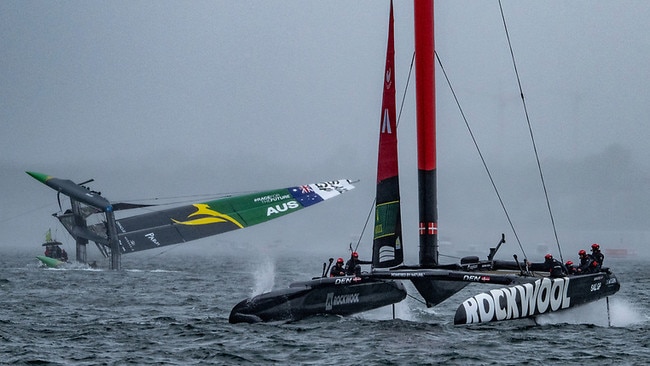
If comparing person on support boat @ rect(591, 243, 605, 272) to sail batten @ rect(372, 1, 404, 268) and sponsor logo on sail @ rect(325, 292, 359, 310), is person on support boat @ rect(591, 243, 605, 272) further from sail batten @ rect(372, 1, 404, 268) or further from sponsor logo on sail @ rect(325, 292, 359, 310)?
sponsor logo on sail @ rect(325, 292, 359, 310)

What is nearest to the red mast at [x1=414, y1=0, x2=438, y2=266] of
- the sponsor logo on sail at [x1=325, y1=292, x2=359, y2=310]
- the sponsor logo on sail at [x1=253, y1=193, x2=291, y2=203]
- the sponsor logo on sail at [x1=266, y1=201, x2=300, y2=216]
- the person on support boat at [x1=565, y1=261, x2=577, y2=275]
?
the sponsor logo on sail at [x1=325, y1=292, x2=359, y2=310]

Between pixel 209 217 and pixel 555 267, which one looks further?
pixel 209 217

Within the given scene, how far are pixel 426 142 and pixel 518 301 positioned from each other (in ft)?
13.0

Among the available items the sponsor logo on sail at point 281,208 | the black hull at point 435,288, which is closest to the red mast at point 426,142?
the black hull at point 435,288

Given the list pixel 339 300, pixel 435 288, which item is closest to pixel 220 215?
pixel 339 300

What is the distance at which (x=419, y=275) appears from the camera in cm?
1684

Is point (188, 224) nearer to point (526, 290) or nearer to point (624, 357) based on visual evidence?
point (526, 290)

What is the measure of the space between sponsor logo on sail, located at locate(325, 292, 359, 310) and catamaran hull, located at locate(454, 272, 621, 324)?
3.33m

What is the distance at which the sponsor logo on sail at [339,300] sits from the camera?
18016 mm

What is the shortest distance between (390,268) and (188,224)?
2334 cm

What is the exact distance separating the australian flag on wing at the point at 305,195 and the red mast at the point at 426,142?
20.2 meters

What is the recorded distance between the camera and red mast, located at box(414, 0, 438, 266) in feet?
59.1

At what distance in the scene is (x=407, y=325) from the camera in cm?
1720

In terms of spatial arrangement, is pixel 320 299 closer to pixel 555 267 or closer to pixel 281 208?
pixel 555 267
